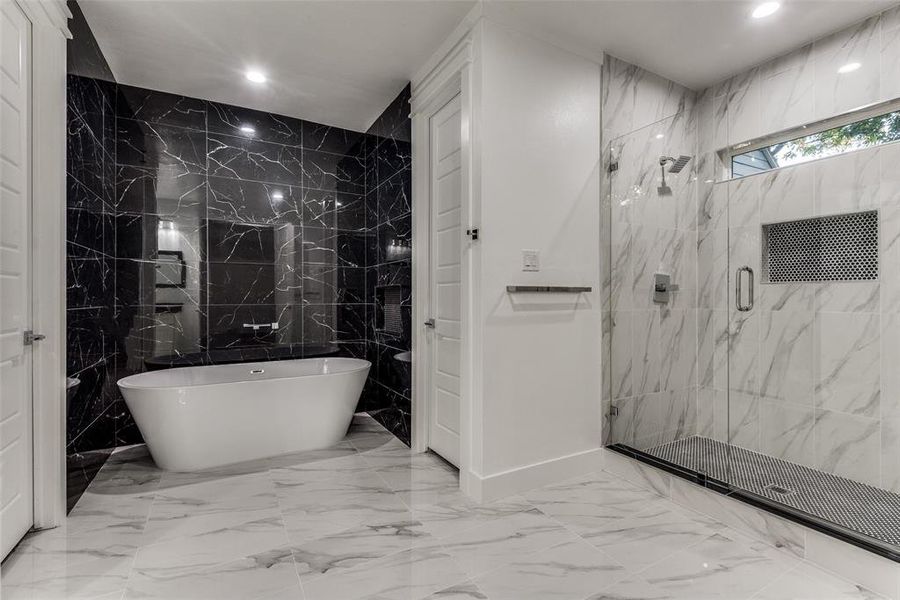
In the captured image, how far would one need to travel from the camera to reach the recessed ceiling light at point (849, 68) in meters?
2.35

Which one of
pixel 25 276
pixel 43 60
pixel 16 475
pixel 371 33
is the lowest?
pixel 16 475

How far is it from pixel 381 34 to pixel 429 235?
1190 mm

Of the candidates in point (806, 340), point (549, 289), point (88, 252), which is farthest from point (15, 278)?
point (806, 340)

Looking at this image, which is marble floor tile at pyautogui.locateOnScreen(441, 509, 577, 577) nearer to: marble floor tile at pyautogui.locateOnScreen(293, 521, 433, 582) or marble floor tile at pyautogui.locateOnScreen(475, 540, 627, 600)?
marble floor tile at pyautogui.locateOnScreen(475, 540, 627, 600)

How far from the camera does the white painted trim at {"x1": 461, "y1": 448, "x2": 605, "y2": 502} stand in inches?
89.3

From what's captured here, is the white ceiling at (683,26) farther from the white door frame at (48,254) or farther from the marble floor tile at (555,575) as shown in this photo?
the marble floor tile at (555,575)

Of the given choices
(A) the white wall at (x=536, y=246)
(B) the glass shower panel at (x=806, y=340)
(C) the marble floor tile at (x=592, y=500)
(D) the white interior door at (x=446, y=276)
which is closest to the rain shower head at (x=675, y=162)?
(B) the glass shower panel at (x=806, y=340)

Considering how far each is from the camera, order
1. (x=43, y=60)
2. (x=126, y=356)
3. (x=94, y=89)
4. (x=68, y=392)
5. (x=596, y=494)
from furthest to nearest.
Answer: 1. (x=126, y=356)
2. (x=94, y=89)
3. (x=596, y=494)
4. (x=68, y=392)
5. (x=43, y=60)

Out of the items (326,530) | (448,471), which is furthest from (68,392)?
(448,471)

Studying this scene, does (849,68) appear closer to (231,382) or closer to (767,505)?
(767,505)

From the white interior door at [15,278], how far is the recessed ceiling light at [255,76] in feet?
3.92

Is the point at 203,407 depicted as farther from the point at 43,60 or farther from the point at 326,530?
the point at 43,60

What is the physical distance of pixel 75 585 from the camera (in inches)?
62.1

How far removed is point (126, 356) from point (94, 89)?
1.72 meters
